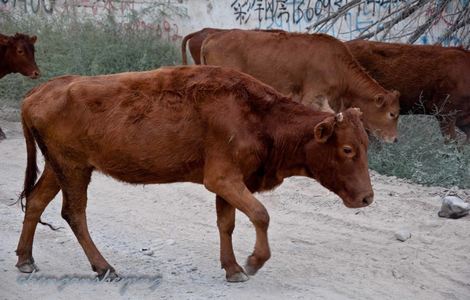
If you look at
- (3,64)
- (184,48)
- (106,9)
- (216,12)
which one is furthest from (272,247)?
(106,9)

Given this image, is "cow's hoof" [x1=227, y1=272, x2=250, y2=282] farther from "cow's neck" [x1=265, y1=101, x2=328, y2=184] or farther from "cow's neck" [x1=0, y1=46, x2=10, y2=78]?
"cow's neck" [x1=0, y1=46, x2=10, y2=78]

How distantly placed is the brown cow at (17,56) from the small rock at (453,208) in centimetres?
774

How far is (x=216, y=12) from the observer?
1714 cm

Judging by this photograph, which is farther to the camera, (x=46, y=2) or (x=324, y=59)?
(x=46, y=2)

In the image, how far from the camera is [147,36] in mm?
15461

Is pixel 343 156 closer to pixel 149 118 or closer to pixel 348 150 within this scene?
pixel 348 150

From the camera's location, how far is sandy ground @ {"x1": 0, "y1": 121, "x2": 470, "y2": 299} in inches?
239

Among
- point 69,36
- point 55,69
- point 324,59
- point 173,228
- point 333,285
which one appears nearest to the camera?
point 333,285

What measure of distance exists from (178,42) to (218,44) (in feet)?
17.1

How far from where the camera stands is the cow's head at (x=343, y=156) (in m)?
5.86

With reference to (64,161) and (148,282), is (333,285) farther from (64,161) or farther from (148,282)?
(64,161)

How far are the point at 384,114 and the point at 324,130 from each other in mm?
5404

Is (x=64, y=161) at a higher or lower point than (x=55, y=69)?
higher

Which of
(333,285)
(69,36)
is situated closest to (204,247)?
(333,285)
